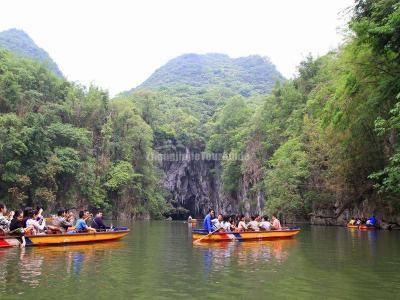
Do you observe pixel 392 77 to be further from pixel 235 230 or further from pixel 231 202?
pixel 231 202

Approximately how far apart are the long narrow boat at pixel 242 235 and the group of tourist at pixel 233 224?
28 cm

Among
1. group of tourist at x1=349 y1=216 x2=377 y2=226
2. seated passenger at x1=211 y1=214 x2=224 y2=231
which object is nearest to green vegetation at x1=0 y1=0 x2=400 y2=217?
group of tourist at x1=349 y1=216 x2=377 y2=226

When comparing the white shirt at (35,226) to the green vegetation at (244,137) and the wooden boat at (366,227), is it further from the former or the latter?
the wooden boat at (366,227)

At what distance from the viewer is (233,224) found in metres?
19.9

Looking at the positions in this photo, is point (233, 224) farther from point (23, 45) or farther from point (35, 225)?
point (23, 45)

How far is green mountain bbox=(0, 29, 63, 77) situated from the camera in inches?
3735

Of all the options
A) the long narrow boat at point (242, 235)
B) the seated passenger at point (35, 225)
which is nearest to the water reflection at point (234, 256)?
the long narrow boat at point (242, 235)

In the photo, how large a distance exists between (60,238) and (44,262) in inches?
184

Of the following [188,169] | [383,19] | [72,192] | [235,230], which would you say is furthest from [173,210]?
[383,19]

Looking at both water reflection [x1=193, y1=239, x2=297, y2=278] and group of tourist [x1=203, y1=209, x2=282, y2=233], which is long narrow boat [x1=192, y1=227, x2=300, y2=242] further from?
water reflection [x1=193, y1=239, x2=297, y2=278]

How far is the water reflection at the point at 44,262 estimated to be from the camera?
8.76 m

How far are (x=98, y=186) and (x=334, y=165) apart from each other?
2644 cm

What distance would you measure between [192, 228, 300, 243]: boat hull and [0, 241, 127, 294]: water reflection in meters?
3.28

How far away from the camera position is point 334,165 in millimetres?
27828
